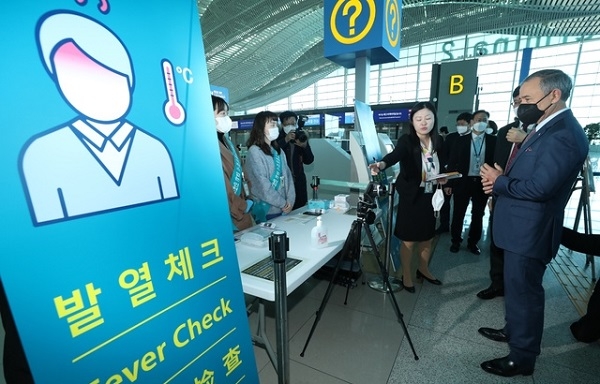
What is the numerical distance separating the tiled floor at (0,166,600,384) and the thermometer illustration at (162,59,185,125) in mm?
1007

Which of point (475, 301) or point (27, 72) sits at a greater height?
point (27, 72)

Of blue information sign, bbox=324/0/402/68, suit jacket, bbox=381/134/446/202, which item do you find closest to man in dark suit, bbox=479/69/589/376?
suit jacket, bbox=381/134/446/202

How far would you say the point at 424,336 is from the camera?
1856 mm

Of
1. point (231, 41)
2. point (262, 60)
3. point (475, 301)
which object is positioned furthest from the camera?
point (262, 60)

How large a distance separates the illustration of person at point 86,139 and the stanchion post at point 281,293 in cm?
40

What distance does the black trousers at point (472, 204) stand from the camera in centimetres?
307

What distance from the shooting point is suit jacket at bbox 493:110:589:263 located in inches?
48.8

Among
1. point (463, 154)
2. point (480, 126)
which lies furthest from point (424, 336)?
point (480, 126)

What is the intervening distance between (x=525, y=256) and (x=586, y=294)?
172cm

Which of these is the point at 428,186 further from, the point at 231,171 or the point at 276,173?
the point at 231,171

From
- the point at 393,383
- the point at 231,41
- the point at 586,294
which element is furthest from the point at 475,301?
the point at 231,41

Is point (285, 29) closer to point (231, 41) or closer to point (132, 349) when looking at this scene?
point (231, 41)

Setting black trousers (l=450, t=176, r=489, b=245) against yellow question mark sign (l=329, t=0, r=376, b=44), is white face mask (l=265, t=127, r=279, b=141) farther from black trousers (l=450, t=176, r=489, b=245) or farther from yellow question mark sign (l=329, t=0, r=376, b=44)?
black trousers (l=450, t=176, r=489, b=245)

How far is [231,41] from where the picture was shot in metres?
12.2
